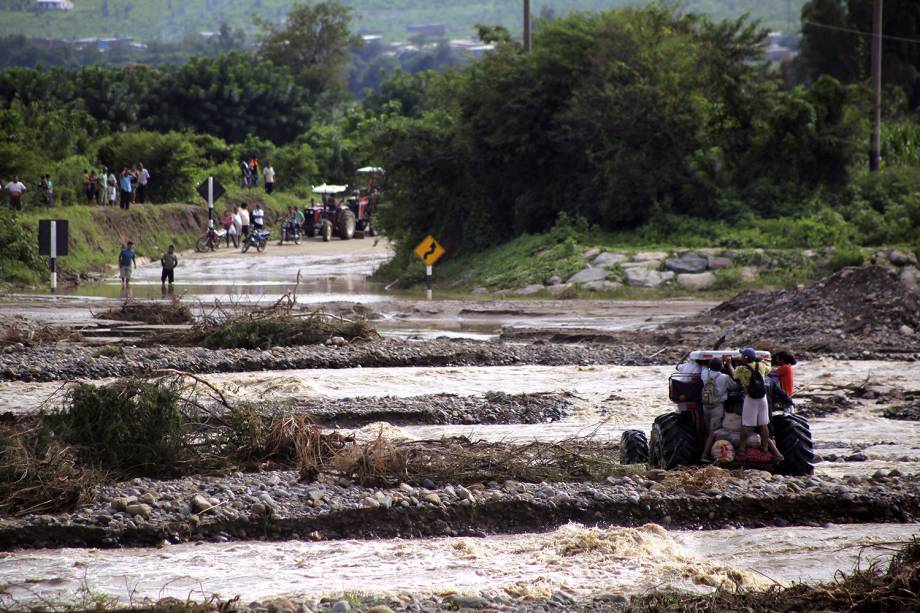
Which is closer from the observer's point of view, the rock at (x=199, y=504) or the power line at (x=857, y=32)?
the rock at (x=199, y=504)

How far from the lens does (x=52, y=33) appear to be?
194 meters

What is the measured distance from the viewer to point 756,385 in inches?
469

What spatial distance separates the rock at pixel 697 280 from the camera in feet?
105

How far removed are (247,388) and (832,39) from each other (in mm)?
47296

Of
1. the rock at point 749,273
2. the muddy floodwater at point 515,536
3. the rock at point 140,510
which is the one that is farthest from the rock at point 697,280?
the rock at point 140,510

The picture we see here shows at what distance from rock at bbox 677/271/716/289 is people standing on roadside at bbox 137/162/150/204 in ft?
77.7

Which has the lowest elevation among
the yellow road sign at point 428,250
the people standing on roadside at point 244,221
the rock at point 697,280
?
the rock at point 697,280

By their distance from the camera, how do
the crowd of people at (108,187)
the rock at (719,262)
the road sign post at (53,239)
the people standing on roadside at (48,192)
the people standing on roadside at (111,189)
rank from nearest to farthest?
the rock at (719,262)
the road sign post at (53,239)
the people standing on roadside at (48,192)
the crowd of people at (108,187)
the people standing on roadside at (111,189)

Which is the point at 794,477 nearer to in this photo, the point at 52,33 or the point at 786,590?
the point at 786,590

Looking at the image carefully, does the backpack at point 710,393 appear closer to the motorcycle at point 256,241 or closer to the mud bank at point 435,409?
the mud bank at point 435,409

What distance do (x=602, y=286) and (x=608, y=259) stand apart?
1342mm

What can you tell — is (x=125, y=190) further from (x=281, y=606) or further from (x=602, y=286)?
(x=281, y=606)

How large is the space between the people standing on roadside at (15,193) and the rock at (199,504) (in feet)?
98.2

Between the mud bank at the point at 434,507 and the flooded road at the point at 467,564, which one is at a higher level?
the mud bank at the point at 434,507
